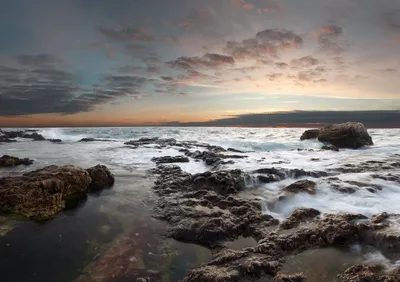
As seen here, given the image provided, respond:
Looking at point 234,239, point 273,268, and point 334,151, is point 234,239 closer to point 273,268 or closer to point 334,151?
point 273,268

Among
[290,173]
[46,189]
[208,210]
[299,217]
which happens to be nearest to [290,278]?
[299,217]

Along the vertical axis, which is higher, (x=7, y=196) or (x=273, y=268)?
(x=7, y=196)

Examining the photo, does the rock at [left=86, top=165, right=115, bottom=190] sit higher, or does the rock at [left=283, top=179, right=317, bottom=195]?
the rock at [left=86, top=165, right=115, bottom=190]

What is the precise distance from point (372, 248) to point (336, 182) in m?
4.92

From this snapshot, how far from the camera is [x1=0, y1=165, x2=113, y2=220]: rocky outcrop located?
661 cm

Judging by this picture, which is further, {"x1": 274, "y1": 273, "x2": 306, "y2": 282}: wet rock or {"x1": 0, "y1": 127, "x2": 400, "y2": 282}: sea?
{"x1": 0, "y1": 127, "x2": 400, "y2": 282}: sea

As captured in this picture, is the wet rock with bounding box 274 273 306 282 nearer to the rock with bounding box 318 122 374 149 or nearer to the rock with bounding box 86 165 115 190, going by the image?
the rock with bounding box 86 165 115 190

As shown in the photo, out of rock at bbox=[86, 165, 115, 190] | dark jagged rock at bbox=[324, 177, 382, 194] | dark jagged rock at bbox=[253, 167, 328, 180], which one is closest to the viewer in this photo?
dark jagged rock at bbox=[324, 177, 382, 194]

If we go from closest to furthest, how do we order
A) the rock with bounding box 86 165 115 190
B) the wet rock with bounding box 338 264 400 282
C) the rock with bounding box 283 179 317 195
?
the wet rock with bounding box 338 264 400 282 → the rock with bounding box 283 179 317 195 → the rock with bounding box 86 165 115 190

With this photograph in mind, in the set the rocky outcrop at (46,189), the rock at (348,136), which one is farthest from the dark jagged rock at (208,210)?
the rock at (348,136)

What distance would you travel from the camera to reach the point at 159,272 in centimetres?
428

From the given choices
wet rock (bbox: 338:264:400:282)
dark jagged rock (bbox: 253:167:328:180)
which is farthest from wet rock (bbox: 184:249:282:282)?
dark jagged rock (bbox: 253:167:328:180)

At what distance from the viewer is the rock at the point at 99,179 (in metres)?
9.38

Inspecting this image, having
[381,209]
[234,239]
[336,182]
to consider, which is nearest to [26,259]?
[234,239]
